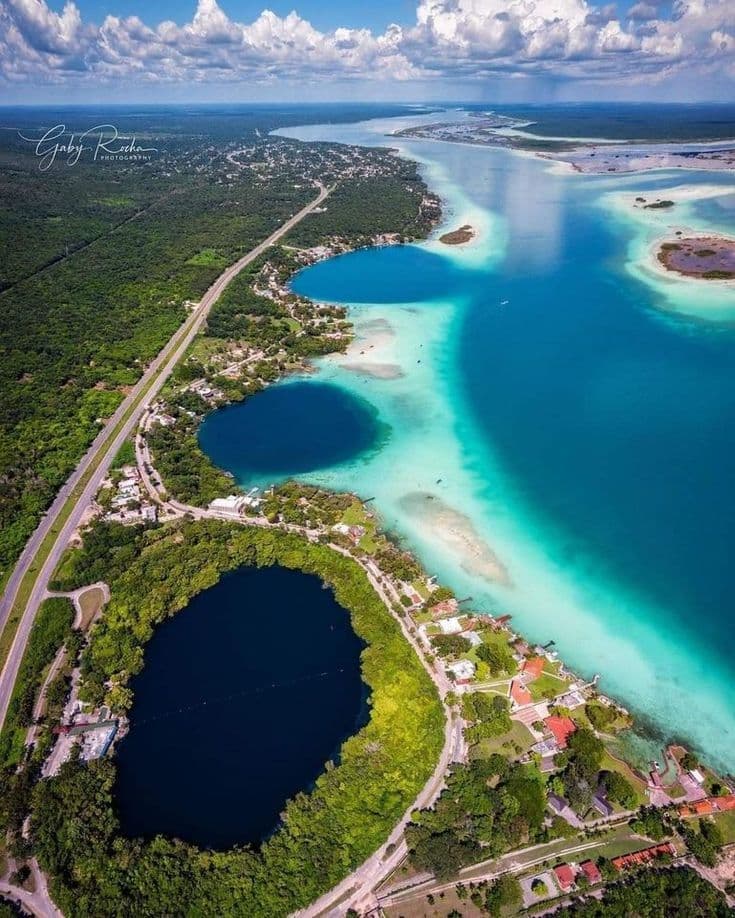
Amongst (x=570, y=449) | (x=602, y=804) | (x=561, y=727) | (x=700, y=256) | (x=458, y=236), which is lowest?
(x=602, y=804)

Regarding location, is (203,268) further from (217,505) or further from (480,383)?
(217,505)

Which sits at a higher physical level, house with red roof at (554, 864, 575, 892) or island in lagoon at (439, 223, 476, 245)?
island in lagoon at (439, 223, 476, 245)

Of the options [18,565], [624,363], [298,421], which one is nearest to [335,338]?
[298,421]

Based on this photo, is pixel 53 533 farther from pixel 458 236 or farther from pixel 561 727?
pixel 458 236

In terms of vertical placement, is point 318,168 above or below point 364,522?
above

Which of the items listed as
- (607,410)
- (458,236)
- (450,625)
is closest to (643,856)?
(450,625)

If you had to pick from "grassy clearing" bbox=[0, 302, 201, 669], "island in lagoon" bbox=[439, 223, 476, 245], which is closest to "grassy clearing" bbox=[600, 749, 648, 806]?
"grassy clearing" bbox=[0, 302, 201, 669]

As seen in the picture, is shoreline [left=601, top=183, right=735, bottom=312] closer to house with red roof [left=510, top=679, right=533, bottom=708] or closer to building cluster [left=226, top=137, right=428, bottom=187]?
house with red roof [left=510, top=679, right=533, bottom=708]
